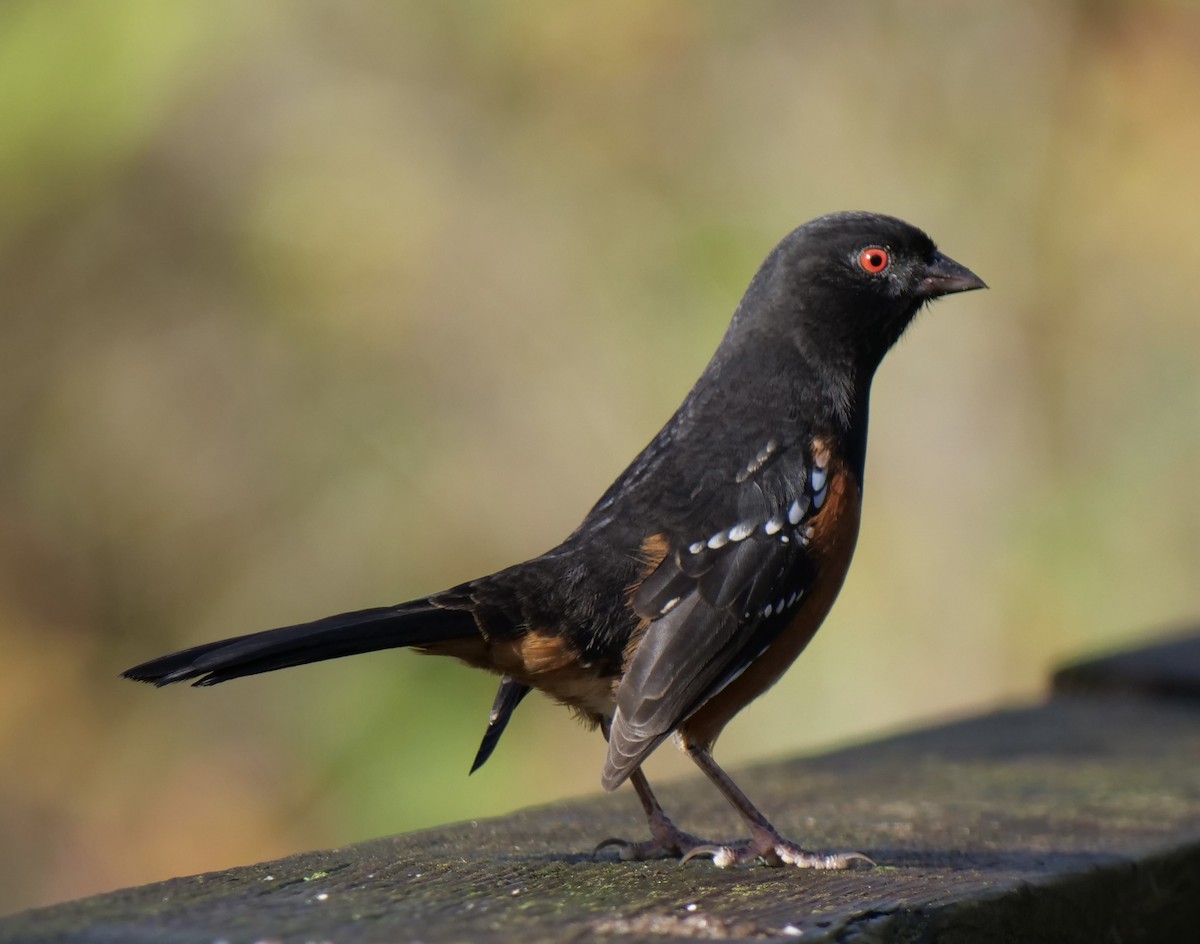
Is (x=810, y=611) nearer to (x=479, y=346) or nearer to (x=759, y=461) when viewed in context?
(x=759, y=461)

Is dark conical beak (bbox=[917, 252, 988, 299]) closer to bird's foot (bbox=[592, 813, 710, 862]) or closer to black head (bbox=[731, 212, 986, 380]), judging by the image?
black head (bbox=[731, 212, 986, 380])

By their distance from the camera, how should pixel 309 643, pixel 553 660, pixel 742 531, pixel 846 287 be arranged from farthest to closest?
pixel 846 287 → pixel 742 531 → pixel 553 660 → pixel 309 643

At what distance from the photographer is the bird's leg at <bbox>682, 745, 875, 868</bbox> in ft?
7.67

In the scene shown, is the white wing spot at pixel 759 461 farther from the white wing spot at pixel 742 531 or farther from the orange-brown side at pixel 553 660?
the orange-brown side at pixel 553 660

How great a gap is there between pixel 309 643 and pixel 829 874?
2.75ft

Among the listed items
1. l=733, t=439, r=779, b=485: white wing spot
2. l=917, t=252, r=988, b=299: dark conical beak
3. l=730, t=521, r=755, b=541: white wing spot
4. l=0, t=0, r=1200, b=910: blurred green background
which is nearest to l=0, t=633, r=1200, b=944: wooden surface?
l=730, t=521, r=755, b=541: white wing spot

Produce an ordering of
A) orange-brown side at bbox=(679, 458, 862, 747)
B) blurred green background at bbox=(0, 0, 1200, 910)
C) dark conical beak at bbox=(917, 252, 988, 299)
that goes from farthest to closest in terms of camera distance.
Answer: blurred green background at bbox=(0, 0, 1200, 910) < dark conical beak at bbox=(917, 252, 988, 299) < orange-brown side at bbox=(679, 458, 862, 747)

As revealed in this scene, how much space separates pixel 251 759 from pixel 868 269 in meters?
4.30

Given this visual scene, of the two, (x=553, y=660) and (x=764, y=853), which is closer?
(x=764, y=853)

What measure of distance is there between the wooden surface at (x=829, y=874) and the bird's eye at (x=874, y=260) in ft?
3.52

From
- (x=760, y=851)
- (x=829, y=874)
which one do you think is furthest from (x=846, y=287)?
(x=829, y=874)

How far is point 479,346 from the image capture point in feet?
23.2

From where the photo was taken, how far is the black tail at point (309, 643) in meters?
2.00

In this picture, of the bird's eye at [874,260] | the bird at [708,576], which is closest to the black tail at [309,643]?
the bird at [708,576]
